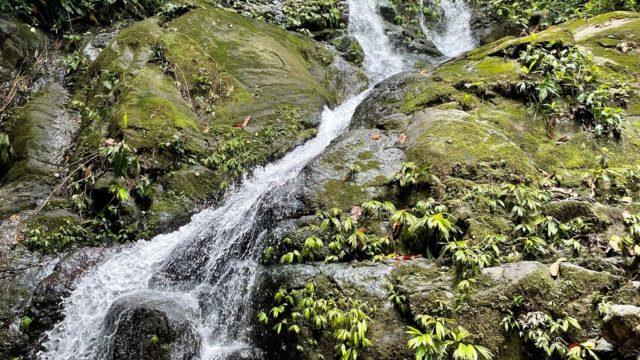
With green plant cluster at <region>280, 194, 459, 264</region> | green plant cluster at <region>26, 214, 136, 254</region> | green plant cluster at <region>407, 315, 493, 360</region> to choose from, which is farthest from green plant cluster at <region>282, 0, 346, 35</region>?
green plant cluster at <region>407, 315, 493, 360</region>

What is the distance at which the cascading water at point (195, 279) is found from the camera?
17.0 feet

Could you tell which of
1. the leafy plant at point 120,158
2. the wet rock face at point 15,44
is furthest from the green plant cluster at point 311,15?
the leafy plant at point 120,158

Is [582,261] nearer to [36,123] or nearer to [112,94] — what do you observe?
[112,94]

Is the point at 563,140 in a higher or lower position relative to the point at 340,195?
lower

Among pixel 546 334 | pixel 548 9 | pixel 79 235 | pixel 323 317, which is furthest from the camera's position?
pixel 548 9

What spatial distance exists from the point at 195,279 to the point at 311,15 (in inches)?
460

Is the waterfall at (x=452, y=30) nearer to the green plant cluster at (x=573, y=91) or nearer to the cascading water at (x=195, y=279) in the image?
the green plant cluster at (x=573, y=91)

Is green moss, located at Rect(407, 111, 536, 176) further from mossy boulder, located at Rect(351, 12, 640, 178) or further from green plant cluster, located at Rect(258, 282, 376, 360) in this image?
green plant cluster, located at Rect(258, 282, 376, 360)

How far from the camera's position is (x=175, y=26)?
35.6ft

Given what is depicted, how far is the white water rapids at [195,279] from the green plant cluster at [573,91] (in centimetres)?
424

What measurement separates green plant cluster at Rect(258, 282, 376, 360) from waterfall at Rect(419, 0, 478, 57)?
14429mm

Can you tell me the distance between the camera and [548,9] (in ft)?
42.0

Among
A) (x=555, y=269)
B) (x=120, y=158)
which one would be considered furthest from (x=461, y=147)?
(x=120, y=158)

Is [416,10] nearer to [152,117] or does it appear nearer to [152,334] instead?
[152,117]
